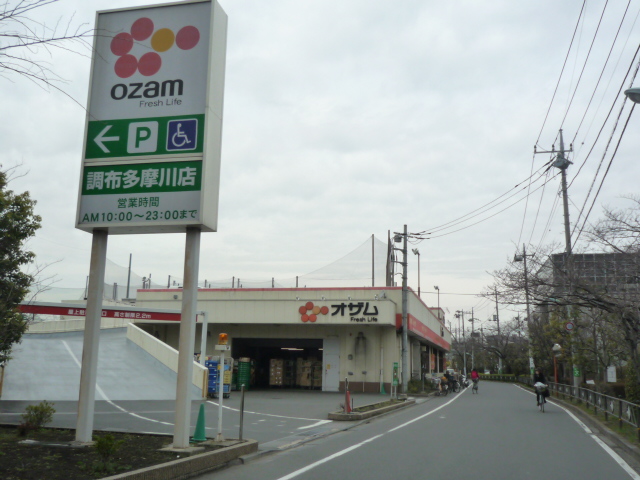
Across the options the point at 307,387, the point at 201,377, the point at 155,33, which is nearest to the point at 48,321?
the point at 307,387

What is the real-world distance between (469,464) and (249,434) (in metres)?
6.04

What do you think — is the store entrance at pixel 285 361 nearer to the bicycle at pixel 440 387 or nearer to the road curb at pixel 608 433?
the bicycle at pixel 440 387

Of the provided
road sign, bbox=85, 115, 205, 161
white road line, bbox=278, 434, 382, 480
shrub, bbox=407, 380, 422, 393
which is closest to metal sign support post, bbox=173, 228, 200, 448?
road sign, bbox=85, 115, 205, 161

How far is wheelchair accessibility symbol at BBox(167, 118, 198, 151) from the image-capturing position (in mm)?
10898

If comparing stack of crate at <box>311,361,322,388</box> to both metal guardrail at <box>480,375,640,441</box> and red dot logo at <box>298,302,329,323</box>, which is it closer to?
red dot logo at <box>298,302,329,323</box>

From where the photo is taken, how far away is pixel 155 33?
453 inches

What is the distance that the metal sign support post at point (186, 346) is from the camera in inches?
399

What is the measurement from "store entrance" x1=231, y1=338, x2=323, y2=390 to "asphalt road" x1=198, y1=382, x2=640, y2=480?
2139cm

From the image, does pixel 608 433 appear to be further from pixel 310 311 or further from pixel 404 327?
pixel 310 311

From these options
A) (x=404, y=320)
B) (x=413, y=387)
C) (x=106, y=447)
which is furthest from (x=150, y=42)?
(x=413, y=387)

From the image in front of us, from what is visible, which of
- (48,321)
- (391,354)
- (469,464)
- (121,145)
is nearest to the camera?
(469,464)

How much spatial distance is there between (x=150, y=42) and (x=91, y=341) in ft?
19.6

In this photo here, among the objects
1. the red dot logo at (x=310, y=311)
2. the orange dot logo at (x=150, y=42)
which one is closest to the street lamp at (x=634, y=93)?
the orange dot logo at (x=150, y=42)

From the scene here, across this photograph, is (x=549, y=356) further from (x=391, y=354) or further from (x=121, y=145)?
(x=121, y=145)
